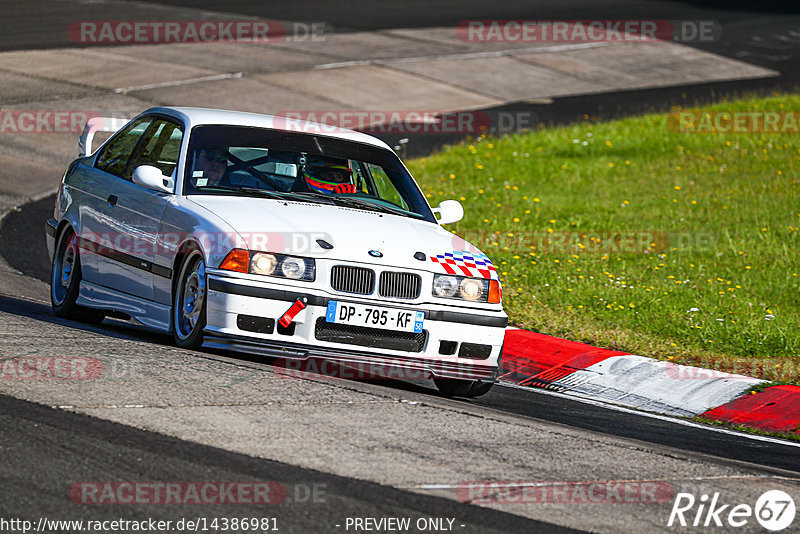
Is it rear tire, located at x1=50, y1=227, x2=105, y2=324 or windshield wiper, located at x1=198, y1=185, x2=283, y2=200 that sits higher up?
windshield wiper, located at x1=198, y1=185, x2=283, y2=200

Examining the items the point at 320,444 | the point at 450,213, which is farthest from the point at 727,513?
the point at 450,213

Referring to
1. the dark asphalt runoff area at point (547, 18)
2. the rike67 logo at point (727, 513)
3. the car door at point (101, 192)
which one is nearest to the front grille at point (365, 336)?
the car door at point (101, 192)

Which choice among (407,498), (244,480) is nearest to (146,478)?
(244,480)

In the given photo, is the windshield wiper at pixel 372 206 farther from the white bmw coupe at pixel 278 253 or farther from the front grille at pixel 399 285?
the front grille at pixel 399 285

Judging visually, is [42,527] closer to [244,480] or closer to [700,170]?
[244,480]

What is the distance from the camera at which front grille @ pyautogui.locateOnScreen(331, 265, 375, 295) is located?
276 inches

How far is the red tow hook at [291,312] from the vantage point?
6906 mm

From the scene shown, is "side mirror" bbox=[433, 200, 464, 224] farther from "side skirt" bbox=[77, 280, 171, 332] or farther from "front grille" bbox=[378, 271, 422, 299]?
"side skirt" bbox=[77, 280, 171, 332]

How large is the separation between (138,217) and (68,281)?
1183 millimetres

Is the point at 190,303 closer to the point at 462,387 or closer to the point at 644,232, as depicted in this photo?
the point at 462,387

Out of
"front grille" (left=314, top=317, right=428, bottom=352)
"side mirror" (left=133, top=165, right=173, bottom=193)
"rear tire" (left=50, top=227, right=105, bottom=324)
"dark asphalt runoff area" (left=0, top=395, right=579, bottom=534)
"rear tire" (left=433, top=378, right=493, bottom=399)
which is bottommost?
"rear tire" (left=433, top=378, right=493, bottom=399)

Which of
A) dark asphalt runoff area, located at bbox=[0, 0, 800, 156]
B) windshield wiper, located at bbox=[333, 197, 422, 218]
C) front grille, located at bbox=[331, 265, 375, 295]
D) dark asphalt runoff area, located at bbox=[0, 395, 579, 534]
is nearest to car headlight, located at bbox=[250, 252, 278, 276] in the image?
front grille, located at bbox=[331, 265, 375, 295]

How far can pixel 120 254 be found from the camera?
811 centimetres

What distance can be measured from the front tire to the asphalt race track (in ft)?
0.58
